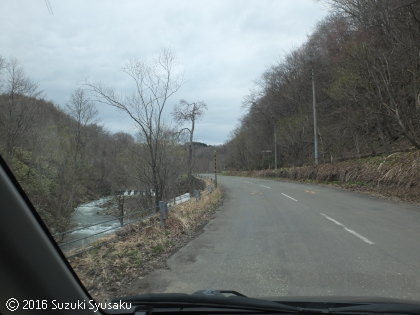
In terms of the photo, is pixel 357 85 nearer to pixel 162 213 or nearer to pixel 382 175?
pixel 382 175

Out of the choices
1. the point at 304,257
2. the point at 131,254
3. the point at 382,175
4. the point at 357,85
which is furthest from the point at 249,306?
the point at 357,85

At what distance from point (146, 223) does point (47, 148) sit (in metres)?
14.0

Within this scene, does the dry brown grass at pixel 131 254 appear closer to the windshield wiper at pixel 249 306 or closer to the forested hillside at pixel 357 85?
the windshield wiper at pixel 249 306

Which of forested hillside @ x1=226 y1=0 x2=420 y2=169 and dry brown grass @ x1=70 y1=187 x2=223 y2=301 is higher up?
forested hillside @ x1=226 y1=0 x2=420 y2=169

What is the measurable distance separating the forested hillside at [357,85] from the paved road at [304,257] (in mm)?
14138

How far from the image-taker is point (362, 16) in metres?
27.9

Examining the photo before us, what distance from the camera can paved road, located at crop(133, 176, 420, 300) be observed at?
234 inches

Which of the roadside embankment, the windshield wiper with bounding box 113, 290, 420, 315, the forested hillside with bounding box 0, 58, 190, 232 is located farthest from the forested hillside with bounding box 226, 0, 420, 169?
the windshield wiper with bounding box 113, 290, 420, 315

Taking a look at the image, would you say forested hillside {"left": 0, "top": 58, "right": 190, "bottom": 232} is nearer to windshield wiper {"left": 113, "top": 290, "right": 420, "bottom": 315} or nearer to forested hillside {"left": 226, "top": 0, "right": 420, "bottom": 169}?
windshield wiper {"left": 113, "top": 290, "right": 420, "bottom": 315}

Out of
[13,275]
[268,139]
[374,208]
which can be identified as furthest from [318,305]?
[268,139]

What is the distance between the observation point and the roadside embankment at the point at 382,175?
1902 centimetres

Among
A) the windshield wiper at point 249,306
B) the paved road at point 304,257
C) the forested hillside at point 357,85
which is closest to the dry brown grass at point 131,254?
the paved road at point 304,257

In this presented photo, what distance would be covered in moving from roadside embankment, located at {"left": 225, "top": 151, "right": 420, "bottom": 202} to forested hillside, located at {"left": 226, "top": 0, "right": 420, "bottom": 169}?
6.38ft

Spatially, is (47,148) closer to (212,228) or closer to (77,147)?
(77,147)
